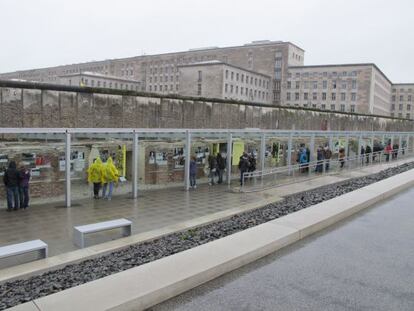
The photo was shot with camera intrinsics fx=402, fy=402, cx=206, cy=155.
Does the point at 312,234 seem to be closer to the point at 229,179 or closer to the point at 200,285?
the point at 200,285

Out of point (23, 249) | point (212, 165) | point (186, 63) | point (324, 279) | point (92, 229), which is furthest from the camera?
point (186, 63)

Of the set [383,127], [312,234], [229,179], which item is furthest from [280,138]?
[383,127]

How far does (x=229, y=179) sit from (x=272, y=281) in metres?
10.5

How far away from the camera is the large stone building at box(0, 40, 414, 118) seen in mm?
83750

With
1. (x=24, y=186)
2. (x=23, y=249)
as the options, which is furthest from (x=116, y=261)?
(x=24, y=186)

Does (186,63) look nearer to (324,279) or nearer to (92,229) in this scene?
(92,229)

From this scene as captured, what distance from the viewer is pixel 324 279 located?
4957 millimetres

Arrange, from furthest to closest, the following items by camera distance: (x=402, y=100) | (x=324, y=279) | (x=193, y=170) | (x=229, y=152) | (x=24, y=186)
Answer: (x=402, y=100) < (x=229, y=152) < (x=193, y=170) < (x=24, y=186) < (x=324, y=279)

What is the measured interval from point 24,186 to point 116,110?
3952 millimetres

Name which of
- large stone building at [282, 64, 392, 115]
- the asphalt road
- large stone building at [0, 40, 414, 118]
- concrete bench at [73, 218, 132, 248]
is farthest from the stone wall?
large stone building at [282, 64, 392, 115]

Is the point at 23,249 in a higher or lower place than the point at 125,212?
higher

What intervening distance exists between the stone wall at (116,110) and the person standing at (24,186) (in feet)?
4.83

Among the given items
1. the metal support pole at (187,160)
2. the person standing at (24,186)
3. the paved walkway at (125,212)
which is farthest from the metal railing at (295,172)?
the person standing at (24,186)

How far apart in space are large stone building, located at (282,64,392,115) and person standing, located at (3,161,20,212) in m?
91.4
